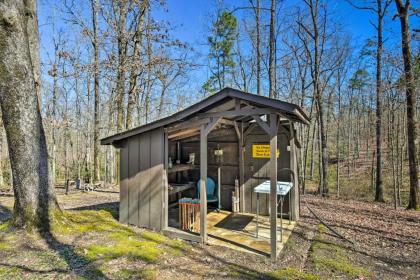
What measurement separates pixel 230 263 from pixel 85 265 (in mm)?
2080

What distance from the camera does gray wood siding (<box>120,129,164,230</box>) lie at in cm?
500

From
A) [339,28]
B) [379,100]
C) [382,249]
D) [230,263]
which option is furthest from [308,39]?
[230,263]

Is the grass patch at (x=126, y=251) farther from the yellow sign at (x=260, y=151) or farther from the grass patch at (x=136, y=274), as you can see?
the yellow sign at (x=260, y=151)

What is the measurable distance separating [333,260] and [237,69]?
12299 millimetres

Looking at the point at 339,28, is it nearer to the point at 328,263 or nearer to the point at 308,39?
the point at 308,39

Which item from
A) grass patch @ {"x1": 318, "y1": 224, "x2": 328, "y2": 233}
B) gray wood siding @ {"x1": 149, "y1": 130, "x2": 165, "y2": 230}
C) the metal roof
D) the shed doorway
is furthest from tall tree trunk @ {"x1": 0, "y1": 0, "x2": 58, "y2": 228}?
grass patch @ {"x1": 318, "y1": 224, "x2": 328, "y2": 233}

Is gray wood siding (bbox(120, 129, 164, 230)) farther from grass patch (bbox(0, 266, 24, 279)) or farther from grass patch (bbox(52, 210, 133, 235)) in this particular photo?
grass patch (bbox(0, 266, 24, 279))

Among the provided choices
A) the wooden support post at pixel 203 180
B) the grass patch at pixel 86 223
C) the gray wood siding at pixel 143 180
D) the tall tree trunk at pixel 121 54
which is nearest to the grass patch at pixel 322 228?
the wooden support post at pixel 203 180

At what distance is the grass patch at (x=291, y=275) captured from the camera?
3285mm

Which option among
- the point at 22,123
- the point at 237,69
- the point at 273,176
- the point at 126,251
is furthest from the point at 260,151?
the point at 237,69

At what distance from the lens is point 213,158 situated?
696 centimetres

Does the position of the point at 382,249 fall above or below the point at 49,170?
below

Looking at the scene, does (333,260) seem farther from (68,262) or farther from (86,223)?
(86,223)

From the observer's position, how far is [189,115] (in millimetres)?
4730
